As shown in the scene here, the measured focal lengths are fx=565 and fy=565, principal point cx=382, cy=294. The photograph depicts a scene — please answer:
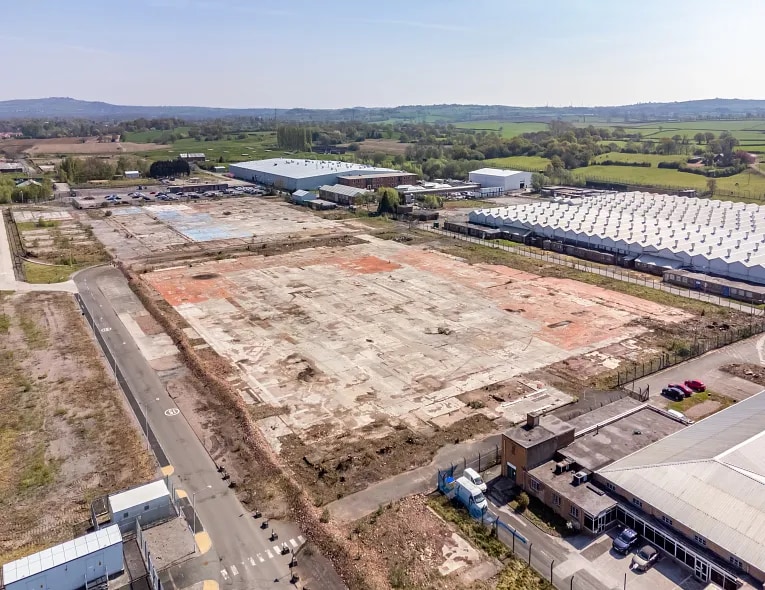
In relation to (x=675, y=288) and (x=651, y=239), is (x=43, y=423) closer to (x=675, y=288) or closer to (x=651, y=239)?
(x=675, y=288)

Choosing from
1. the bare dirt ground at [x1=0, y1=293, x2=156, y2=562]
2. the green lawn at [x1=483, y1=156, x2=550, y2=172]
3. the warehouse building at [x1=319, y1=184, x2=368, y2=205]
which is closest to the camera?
the bare dirt ground at [x1=0, y1=293, x2=156, y2=562]

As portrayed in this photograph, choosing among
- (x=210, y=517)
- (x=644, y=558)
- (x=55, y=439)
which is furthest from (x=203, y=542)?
(x=644, y=558)

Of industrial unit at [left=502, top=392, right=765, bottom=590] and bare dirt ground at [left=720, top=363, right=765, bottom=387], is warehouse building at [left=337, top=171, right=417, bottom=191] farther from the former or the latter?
industrial unit at [left=502, top=392, right=765, bottom=590]

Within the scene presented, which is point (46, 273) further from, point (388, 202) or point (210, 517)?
point (388, 202)

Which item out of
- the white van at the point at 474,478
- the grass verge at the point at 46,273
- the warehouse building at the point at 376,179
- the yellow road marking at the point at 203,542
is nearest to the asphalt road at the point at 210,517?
the yellow road marking at the point at 203,542

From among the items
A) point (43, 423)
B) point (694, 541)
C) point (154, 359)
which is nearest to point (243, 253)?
point (154, 359)

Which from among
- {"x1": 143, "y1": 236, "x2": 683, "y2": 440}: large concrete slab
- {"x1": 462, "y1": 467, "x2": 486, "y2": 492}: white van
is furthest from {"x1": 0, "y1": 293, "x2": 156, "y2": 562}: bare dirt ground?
{"x1": 462, "y1": 467, "x2": 486, "y2": 492}: white van
